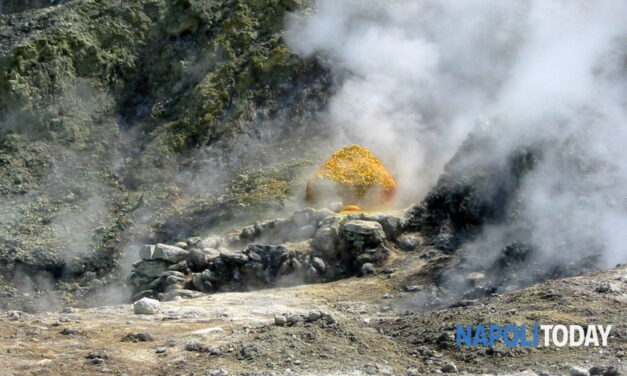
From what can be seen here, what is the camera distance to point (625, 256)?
10547 millimetres

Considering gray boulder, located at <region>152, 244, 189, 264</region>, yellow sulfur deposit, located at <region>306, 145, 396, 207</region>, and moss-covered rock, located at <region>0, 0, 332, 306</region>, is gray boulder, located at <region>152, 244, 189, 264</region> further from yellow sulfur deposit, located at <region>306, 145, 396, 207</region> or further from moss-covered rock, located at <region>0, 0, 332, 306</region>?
yellow sulfur deposit, located at <region>306, 145, 396, 207</region>

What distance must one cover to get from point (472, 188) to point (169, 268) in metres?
4.51

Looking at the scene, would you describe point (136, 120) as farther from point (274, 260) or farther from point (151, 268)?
point (274, 260)

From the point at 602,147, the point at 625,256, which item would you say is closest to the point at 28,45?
the point at 602,147

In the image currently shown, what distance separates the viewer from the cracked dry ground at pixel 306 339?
776 centimetres

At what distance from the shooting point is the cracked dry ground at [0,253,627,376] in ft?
25.5

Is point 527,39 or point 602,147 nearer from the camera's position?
point 602,147

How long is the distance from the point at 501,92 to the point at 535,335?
8994mm

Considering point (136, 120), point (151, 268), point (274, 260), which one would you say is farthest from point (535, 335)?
point (136, 120)

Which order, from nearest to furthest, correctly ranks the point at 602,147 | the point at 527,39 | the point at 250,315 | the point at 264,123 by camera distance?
the point at 250,315 < the point at 602,147 < the point at 527,39 < the point at 264,123

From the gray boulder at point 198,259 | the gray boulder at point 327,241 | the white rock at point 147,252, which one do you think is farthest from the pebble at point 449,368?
the white rock at point 147,252

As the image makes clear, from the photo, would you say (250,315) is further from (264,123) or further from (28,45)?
(28,45)

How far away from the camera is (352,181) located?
15625 mm

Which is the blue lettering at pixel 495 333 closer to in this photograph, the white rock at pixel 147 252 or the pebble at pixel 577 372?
the pebble at pixel 577 372
